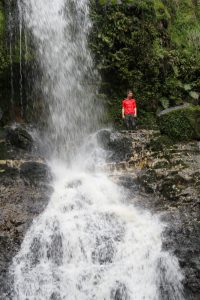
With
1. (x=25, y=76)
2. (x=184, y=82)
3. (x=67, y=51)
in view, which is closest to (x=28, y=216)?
(x=25, y=76)

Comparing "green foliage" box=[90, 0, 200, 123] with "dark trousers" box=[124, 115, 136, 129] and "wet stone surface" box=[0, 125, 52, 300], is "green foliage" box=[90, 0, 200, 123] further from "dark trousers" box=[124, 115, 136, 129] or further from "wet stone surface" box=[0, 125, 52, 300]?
"wet stone surface" box=[0, 125, 52, 300]

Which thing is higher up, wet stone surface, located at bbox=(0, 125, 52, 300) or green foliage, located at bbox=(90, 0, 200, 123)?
green foliage, located at bbox=(90, 0, 200, 123)

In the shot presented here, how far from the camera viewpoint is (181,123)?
50.3ft

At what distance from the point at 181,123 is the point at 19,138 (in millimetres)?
6244

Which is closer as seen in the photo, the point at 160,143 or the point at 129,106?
the point at 160,143

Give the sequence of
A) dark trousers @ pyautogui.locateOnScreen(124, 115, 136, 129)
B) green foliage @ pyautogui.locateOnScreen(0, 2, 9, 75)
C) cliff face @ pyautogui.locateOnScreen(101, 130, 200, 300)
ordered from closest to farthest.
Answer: cliff face @ pyautogui.locateOnScreen(101, 130, 200, 300)
green foliage @ pyautogui.locateOnScreen(0, 2, 9, 75)
dark trousers @ pyautogui.locateOnScreen(124, 115, 136, 129)

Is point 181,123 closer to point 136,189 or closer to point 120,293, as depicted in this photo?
point 136,189

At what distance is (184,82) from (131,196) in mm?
8849

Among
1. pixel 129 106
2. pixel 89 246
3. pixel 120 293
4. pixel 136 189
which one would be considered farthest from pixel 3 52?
pixel 120 293

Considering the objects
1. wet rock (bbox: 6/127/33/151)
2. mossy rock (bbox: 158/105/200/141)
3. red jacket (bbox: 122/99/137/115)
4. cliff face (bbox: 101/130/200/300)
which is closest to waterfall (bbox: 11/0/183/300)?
cliff face (bbox: 101/130/200/300)

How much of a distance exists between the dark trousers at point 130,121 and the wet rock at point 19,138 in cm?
404

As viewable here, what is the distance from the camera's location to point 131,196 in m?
11.9

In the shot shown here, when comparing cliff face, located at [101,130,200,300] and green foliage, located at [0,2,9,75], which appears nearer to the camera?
cliff face, located at [101,130,200,300]

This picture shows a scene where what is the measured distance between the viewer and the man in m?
15.9
